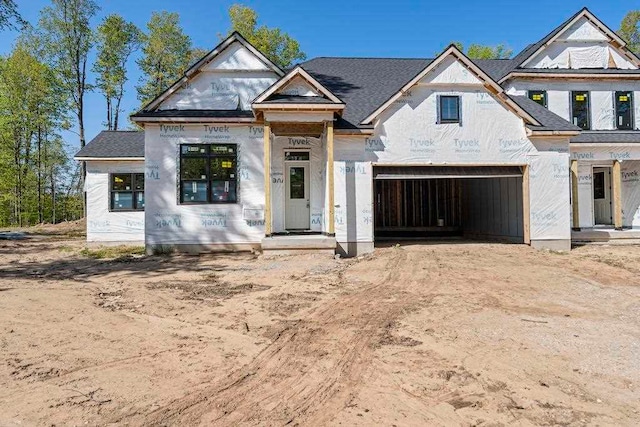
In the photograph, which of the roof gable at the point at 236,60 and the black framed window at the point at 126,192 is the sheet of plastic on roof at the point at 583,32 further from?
the black framed window at the point at 126,192

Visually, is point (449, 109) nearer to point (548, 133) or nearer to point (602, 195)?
point (548, 133)

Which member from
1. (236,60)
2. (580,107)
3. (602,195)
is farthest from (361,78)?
(602,195)

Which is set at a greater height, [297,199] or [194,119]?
[194,119]

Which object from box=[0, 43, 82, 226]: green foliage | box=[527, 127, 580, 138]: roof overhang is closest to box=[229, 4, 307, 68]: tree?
box=[0, 43, 82, 226]: green foliage

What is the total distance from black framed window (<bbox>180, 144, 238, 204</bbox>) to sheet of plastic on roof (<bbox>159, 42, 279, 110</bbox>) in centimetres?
153

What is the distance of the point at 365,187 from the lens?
12.6 meters

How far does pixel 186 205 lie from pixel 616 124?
17.7 m

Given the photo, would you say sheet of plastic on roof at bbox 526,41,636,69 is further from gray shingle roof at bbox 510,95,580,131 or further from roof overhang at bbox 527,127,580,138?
roof overhang at bbox 527,127,580,138

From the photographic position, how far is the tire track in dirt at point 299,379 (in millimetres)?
2963

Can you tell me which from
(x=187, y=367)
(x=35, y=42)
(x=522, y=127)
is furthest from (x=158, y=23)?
(x=187, y=367)

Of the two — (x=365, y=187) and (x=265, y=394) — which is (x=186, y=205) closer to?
(x=365, y=187)

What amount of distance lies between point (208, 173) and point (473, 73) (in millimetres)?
9638

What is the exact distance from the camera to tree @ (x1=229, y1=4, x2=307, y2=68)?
3109cm

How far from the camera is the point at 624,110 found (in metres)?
16.0
